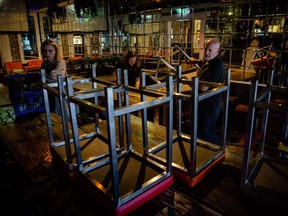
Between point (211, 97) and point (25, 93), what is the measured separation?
3.04 metres

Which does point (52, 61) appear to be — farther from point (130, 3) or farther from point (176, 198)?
point (130, 3)

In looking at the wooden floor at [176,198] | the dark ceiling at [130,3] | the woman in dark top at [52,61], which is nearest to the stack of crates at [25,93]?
the woman in dark top at [52,61]

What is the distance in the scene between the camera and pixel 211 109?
3.09 metres

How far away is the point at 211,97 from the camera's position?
3.06 metres

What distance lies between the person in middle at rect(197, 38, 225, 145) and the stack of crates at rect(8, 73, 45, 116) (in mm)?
2691

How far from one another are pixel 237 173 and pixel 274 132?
10.7 feet

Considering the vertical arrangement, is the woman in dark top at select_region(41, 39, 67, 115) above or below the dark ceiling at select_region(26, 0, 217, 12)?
Result: below

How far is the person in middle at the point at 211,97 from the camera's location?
3.02 metres

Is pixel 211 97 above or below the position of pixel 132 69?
below

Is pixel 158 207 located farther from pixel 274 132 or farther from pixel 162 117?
pixel 274 132

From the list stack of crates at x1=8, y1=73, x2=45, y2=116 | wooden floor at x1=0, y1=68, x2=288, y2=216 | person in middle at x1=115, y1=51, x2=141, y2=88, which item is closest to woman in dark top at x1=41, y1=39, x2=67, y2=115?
stack of crates at x1=8, y1=73, x2=45, y2=116

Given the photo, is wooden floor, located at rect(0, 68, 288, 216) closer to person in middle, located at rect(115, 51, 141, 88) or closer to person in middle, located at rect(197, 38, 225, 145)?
person in middle, located at rect(197, 38, 225, 145)

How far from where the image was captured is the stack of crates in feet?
12.4

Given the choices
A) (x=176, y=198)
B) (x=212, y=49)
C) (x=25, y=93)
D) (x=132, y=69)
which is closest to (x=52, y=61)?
(x=25, y=93)
